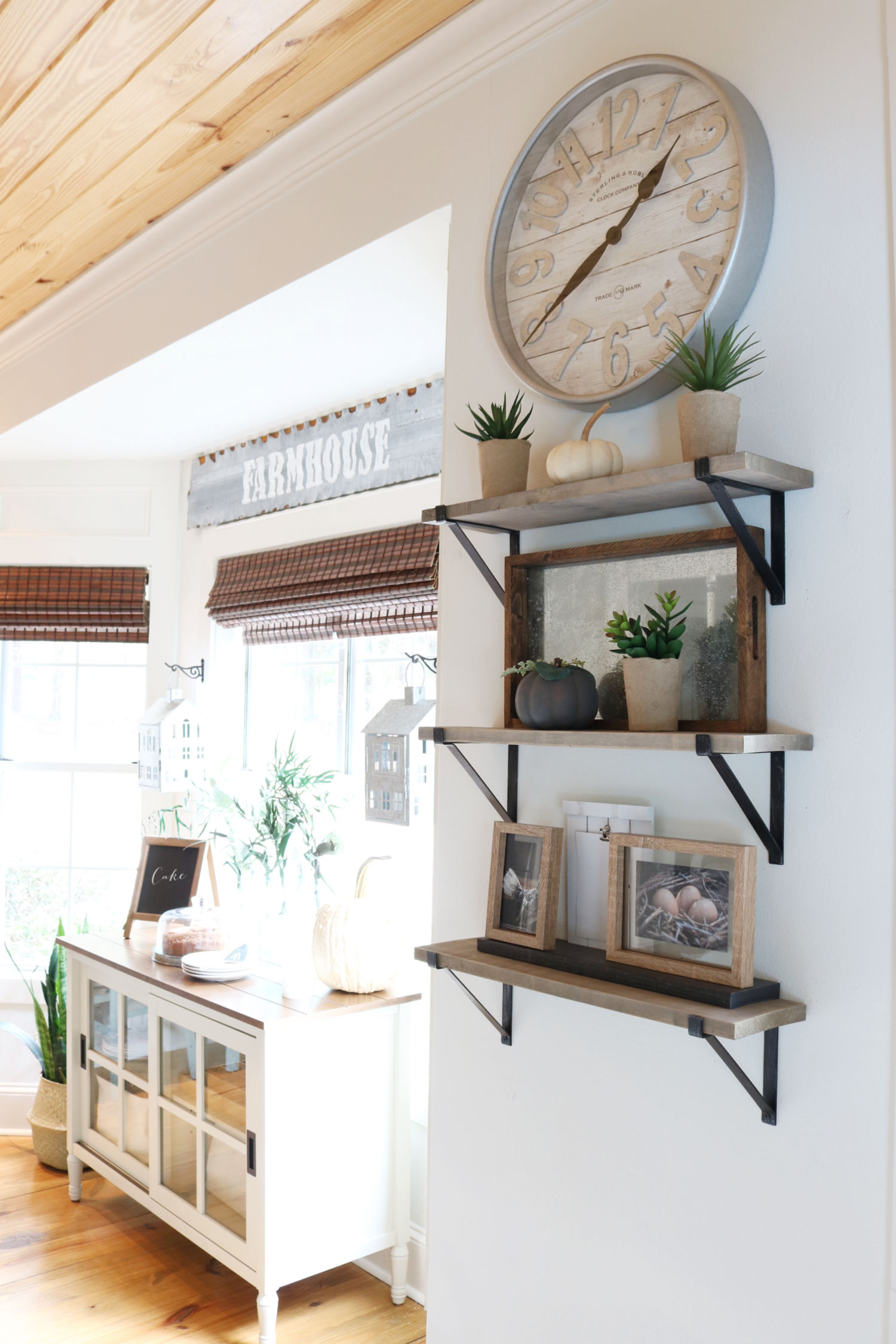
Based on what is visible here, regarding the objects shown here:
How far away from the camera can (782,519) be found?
4.15ft

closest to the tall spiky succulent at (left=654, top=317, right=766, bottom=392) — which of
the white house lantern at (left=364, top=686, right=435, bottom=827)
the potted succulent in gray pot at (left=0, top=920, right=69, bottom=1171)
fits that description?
the white house lantern at (left=364, top=686, right=435, bottom=827)

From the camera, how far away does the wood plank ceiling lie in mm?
1706

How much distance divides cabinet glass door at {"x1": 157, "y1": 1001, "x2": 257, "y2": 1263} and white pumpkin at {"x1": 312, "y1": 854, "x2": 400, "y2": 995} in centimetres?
25

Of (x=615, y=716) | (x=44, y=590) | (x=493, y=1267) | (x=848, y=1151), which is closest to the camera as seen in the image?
(x=848, y=1151)

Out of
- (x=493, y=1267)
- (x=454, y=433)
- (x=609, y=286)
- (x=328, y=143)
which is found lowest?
(x=493, y=1267)

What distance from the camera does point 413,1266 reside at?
2.53 meters

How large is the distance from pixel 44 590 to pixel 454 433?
2.42m

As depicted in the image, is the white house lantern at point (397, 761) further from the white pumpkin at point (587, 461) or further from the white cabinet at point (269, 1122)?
the white pumpkin at point (587, 461)

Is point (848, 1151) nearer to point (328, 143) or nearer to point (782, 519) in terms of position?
point (782, 519)

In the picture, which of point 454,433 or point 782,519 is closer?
point 782,519

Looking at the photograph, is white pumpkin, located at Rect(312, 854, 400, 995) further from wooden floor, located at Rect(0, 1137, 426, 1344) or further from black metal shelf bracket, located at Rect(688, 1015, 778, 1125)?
black metal shelf bracket, located at Rect(688, 1015, 778, 1125)

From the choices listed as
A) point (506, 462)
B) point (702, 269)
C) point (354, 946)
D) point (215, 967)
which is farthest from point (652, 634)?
point (215, 967)

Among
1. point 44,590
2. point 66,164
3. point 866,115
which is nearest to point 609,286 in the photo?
point 866,115

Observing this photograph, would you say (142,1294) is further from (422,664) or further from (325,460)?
(325,460)
